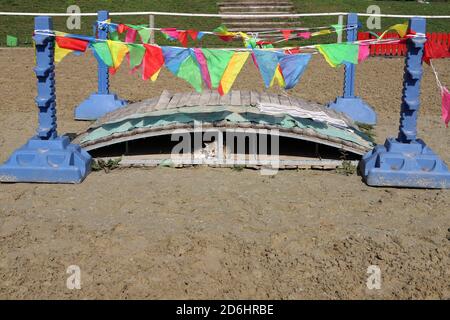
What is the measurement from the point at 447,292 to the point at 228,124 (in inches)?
117

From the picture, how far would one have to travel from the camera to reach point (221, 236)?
4504 mm

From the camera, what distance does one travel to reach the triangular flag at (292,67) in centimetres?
568

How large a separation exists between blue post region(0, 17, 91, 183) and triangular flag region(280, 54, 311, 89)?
2122 millimetres

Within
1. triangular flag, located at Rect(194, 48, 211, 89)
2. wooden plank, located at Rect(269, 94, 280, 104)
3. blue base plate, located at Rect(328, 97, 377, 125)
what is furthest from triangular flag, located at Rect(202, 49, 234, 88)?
blue base plate, located at Rect(328, 97, 377, 125)

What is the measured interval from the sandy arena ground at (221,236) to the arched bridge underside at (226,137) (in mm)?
263

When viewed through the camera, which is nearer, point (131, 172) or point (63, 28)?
point (131, 172)

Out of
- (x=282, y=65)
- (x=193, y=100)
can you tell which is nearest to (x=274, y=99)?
(x=193, y=100)

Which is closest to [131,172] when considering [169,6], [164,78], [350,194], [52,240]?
[52,240]

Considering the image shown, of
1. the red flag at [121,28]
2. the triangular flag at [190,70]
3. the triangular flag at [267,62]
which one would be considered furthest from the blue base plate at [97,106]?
the triangular flag at [267,62]

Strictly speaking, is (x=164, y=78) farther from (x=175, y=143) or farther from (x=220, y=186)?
(x=220, y=186)

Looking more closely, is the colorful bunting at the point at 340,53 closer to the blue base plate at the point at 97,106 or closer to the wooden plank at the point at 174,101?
the wooden plank at the point at 174,101

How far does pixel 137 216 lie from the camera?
4938 mm
